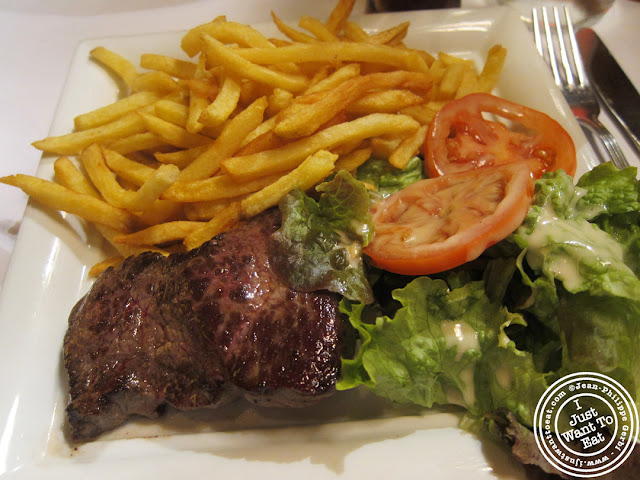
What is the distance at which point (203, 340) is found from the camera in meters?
1.75

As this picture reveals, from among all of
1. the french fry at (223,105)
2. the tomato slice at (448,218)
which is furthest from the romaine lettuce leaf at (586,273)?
the french fry at (223,105)

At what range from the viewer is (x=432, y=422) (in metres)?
1.85

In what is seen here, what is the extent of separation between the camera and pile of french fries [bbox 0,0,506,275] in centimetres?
208

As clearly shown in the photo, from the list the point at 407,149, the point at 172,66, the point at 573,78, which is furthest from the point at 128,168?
the point at 573,78

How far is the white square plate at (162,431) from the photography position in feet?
5.63

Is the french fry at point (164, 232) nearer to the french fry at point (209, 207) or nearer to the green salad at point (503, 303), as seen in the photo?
the french fry at point (209, 207)

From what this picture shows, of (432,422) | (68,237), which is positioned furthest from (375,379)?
(68,237)

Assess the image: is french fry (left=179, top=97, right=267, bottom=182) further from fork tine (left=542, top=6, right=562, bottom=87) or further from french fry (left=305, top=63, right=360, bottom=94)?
fork tine (left=542, top=6, right=562, bottom=87)

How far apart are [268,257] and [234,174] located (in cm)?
41

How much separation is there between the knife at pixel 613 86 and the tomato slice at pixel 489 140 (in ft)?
2.90

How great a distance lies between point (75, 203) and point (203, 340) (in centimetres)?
101

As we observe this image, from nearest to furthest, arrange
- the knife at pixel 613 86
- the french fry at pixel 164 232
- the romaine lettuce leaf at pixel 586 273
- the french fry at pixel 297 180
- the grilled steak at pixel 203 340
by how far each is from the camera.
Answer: the romaine lettuce leaf at pixel 586 273 < the grilled steak at pixel 203 340 < the french fry at pixel 297 180 < the french fry at pixel 164 232 < the knife at pixel 613 86

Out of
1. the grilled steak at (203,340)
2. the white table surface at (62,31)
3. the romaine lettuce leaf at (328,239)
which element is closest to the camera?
the grilled steak at (203,340)

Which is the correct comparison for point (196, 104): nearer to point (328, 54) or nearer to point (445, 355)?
point (328, 54)
